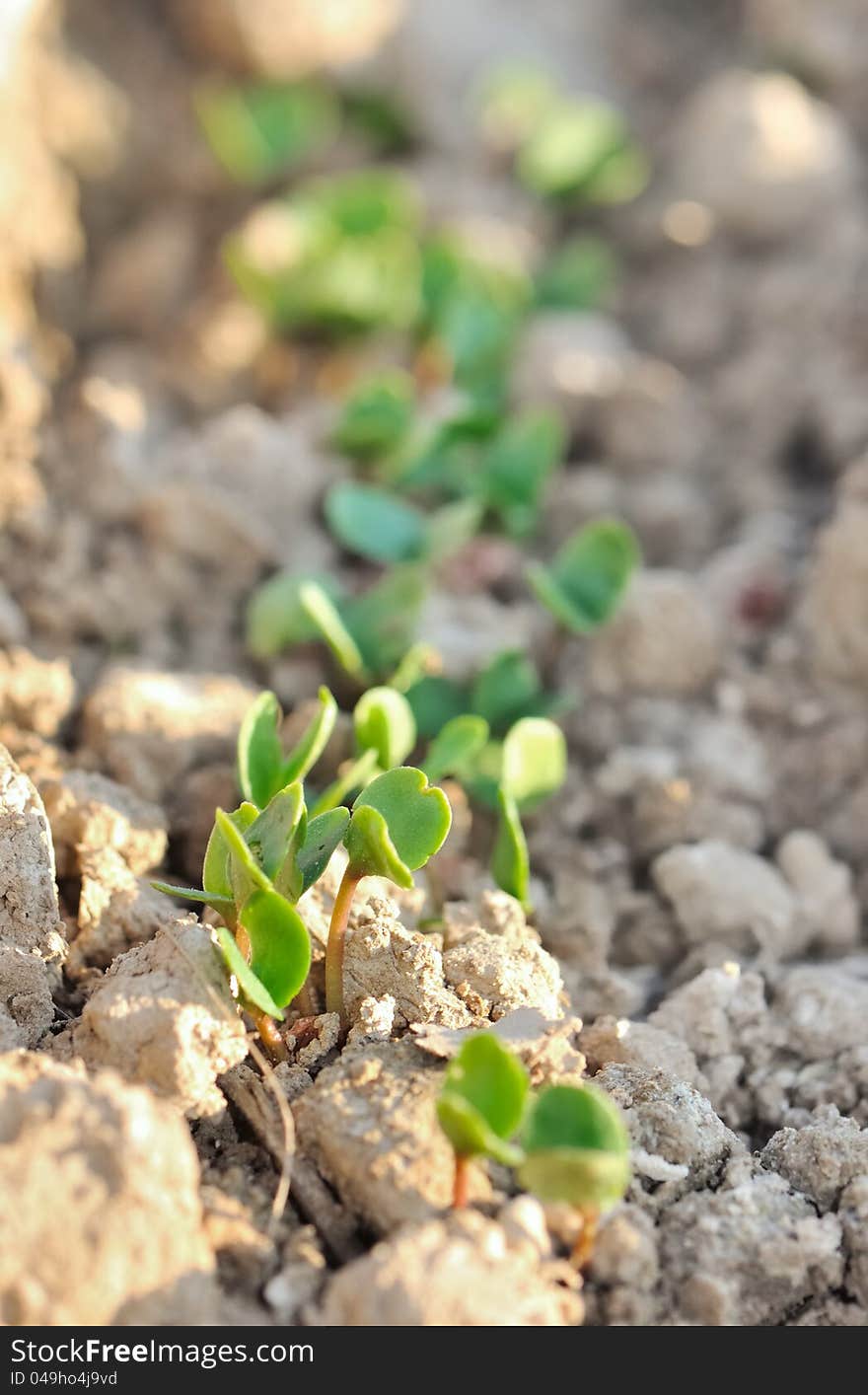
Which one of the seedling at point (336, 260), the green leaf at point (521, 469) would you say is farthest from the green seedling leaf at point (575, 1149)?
the seedling at point (336, 260)

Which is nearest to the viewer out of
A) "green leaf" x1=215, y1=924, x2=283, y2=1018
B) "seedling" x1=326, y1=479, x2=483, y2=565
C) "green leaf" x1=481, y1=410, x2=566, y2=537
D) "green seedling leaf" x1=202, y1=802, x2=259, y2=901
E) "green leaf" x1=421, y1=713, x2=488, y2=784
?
"green leaf" x1=215, y1=924, x2=283, y2=1018

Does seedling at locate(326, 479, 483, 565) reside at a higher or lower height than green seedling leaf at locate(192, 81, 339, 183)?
lower

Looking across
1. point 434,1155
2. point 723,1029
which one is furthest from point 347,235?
point 434,1155

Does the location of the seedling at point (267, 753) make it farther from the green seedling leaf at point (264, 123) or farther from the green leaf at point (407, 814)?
the green seedling leaf at point (264, 123)

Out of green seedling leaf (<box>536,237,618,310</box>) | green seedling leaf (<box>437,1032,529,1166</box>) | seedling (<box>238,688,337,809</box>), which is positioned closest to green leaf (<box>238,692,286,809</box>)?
seedling (<box>238,688,337,809</box>)

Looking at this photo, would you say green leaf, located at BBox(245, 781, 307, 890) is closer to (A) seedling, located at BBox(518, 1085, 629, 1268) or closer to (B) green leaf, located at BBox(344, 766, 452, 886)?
(B) green leaf, located at BBox(344, 766, 452, 886)

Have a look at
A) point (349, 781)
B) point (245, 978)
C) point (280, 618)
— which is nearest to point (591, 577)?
point (280, 618)

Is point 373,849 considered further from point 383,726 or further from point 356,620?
point 356,620

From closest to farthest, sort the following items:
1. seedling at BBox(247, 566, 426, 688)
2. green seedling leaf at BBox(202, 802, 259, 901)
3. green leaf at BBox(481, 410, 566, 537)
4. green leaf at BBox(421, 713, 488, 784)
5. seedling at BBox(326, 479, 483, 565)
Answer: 1. green seedling leaf at BBox(202, 802, 259, 901)
2. green leaf at BBox(421, 713, 488, 784)
3. seedling at BBox(247, 566, 426, 688)
4. seedling at BBox(326, 479, 483, 565)
5. green leaf at BBox(481, 410, 566, 537)
